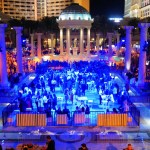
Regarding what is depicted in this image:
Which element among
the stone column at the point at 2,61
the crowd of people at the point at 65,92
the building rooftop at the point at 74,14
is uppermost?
the building rooftop at the point at 74,14

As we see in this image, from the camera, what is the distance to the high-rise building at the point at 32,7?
448 feet

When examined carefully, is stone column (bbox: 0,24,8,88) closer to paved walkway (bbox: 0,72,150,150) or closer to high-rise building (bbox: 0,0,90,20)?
paved walkway (bbox: 0,72,150,150)

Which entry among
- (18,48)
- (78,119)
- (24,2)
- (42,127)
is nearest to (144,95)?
(78,119)

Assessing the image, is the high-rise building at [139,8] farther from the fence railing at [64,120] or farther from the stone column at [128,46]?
the fence railing at [64,120]

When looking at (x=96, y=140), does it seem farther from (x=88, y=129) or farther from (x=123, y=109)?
(x=123, y=109)

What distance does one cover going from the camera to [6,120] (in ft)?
60.9

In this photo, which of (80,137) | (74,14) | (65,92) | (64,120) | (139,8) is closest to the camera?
(80,137)

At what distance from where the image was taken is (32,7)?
14012 centimetres

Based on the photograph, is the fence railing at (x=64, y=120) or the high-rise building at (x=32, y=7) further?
the high-rise building at (x=32, y=7)

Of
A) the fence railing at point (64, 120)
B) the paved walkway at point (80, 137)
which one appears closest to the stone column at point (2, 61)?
the fence railing at point (64, 120)

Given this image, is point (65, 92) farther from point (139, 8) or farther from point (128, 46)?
point (139, 8)

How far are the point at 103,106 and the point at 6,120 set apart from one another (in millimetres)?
7599

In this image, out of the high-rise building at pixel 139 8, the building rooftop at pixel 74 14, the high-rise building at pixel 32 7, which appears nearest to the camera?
the building rooftop at pixel 74 14

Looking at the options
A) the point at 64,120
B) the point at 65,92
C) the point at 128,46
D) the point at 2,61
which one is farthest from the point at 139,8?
the point at 64,120
